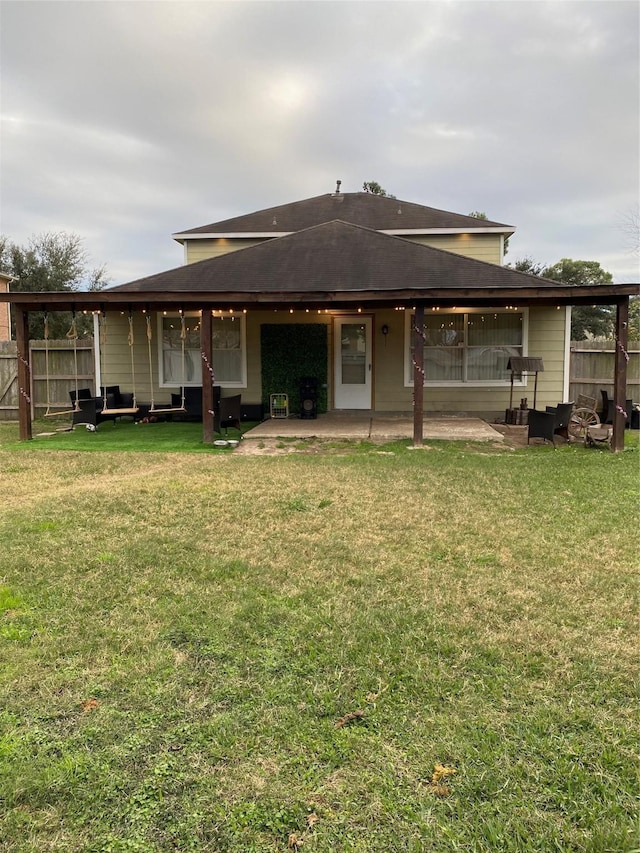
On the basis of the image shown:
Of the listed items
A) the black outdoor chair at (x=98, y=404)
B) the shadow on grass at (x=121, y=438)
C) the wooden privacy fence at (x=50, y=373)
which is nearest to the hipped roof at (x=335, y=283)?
the black outdoor chair at (x=98, y=404)

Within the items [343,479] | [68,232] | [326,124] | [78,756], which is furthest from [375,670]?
[68,232]

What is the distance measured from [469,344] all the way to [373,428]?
327 centimetres

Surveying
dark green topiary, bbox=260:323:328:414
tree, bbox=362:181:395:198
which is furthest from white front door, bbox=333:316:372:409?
tree, bbox=362:181:395:198

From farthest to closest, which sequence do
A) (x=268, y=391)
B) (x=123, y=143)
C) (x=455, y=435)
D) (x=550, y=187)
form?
(x=550, y=187) < (x=123, y=143) < (x=268, y=391) < (x=455, y=435)

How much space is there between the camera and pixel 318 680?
2416mm

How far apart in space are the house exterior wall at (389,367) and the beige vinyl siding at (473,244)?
2.92 meters

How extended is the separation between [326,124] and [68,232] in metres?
15.6

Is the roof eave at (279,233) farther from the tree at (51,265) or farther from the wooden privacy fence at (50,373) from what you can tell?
the tree at (51,265)

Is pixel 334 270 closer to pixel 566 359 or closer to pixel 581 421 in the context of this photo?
pixel 566 359

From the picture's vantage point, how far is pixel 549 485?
6027 millimetres

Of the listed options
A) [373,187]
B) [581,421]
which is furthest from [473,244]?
[373,187]

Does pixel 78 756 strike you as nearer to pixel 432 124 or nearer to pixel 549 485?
pixel 549 485

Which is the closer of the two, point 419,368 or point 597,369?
point 419,368

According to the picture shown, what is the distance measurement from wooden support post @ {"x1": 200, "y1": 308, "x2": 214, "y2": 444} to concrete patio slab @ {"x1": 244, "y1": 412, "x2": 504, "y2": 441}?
2.27 feet
